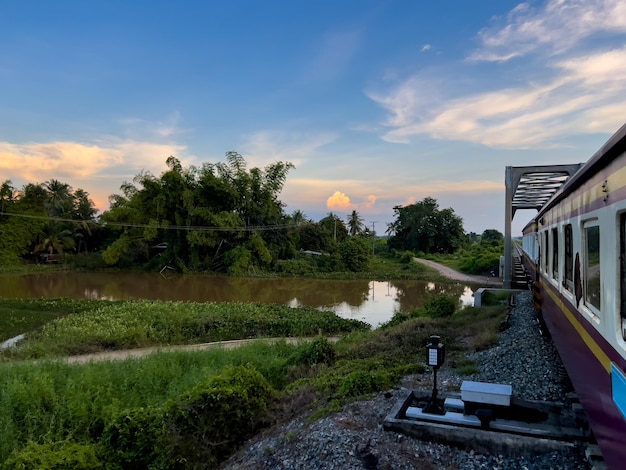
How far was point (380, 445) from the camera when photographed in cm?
425

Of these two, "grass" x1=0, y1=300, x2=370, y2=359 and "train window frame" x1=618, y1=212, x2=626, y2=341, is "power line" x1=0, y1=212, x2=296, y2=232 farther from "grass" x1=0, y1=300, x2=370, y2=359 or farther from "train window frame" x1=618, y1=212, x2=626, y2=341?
"train window frame" x1=618, y1=212, x2=626, y2=341

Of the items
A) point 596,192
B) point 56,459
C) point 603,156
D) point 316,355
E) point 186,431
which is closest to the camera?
point 603,156

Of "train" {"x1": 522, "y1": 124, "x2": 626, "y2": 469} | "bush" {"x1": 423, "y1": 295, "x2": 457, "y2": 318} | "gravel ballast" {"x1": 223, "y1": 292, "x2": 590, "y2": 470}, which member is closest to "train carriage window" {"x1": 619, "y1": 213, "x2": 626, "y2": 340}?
"train" {"x1": 522, "y1": 124, "x2": 626, "y2": 469}

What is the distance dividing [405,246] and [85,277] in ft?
131

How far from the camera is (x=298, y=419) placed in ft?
17.6

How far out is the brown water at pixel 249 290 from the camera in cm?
2567

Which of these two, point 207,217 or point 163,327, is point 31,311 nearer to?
point 163,327

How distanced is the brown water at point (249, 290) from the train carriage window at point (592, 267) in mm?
17063

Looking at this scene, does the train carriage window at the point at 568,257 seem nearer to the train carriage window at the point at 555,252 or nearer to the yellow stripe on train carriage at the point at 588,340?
the yellow stripe on train carriage at the point at 588,340

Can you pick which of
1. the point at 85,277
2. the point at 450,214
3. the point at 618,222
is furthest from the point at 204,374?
the point at 450,214

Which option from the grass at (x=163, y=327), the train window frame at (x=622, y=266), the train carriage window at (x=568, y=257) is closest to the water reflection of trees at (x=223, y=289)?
the grass at (x=163, y=327)

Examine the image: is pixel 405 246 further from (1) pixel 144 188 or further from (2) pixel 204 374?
(2) pixel 204 374

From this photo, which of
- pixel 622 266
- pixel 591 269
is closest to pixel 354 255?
pixel 591 269

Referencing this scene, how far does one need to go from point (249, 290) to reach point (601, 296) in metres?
29.0
